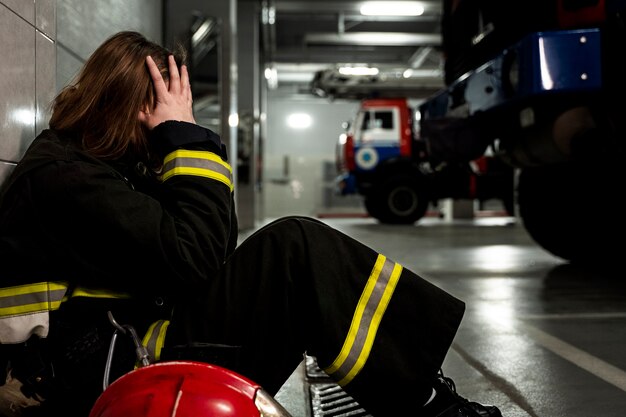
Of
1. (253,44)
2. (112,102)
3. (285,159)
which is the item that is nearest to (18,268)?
(112,102)

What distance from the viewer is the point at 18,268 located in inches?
47.4

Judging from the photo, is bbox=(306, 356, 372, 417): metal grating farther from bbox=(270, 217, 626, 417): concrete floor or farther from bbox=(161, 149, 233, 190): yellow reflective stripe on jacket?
bbox=(161, 149, 233, 190): yellow reflective stripe on jacket

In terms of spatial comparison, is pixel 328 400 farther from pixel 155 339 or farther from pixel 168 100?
pixel 168 100

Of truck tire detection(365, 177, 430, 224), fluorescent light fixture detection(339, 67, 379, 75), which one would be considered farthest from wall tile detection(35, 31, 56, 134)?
fluorescent light fixture detection(339, 67, 379, 75)

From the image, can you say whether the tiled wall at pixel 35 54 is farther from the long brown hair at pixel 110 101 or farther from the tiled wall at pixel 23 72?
the long brown hair at pixel 110 101

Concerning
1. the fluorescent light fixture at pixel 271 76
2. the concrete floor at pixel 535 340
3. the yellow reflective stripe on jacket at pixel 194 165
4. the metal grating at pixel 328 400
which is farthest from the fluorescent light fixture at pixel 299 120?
the yellow reflective stripe on jacket at pixel 194 165

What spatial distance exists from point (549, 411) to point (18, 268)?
125cm

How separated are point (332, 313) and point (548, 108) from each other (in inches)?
100

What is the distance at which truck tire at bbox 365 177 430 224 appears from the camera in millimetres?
10430

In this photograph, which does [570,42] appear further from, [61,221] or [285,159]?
[285,159]

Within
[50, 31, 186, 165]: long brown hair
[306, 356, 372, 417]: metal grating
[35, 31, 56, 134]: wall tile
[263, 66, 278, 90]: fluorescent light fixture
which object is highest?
[263, 66, 278, 90]: fluorescent light fixture

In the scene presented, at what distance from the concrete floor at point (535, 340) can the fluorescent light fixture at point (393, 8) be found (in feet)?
25.7

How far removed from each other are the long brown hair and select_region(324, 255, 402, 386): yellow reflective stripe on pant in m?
0.56

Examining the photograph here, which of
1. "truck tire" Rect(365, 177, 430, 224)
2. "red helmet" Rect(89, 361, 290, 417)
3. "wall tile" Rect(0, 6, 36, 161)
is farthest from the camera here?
"truck tire" Rect(365, 177, 430, 224)
